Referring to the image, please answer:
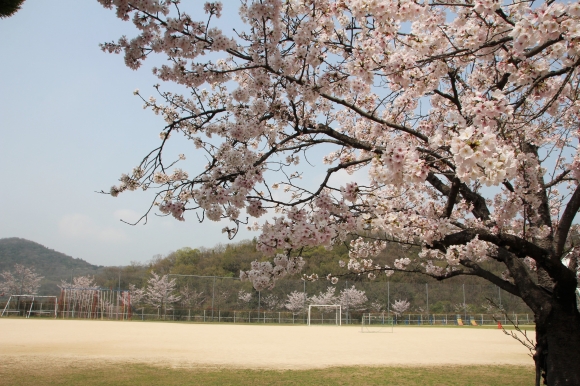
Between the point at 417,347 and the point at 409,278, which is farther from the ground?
the point at 409,278

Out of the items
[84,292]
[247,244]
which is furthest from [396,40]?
[247,244]

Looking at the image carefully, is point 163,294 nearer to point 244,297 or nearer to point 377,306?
point 244,297

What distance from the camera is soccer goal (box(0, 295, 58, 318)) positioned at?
2473 centimetres

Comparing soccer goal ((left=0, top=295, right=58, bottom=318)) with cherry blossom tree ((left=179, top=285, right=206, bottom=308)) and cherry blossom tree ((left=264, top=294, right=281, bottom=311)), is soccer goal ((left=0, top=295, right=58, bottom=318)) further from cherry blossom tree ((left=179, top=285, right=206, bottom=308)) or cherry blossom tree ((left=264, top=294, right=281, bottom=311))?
cherry blossom tree ((left=264, top=294, right=281, bottom=311))

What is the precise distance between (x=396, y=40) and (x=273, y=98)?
117cm

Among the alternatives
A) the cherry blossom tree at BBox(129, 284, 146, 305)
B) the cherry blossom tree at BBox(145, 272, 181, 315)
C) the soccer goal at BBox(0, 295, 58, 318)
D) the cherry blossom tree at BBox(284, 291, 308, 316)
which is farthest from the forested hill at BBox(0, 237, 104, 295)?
the cherry blossom tree at BBox(284, 291, 308, 316)

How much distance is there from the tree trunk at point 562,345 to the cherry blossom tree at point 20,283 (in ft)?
120

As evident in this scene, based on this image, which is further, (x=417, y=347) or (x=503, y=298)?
(x=503, y=298)

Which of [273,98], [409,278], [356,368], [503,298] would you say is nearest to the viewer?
[273,98]

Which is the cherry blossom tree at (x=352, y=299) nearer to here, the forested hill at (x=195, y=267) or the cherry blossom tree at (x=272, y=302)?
the forested hill at (x=195, y=267)

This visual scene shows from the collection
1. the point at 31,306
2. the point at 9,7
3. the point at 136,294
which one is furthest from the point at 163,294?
the point at 9,7

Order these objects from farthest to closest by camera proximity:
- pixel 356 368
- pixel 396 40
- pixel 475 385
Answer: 1. pixel 356 368
2. pixel 475 385
3. pixel 396 40

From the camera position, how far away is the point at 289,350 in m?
9.50

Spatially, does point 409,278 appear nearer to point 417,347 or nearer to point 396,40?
point 417,347
